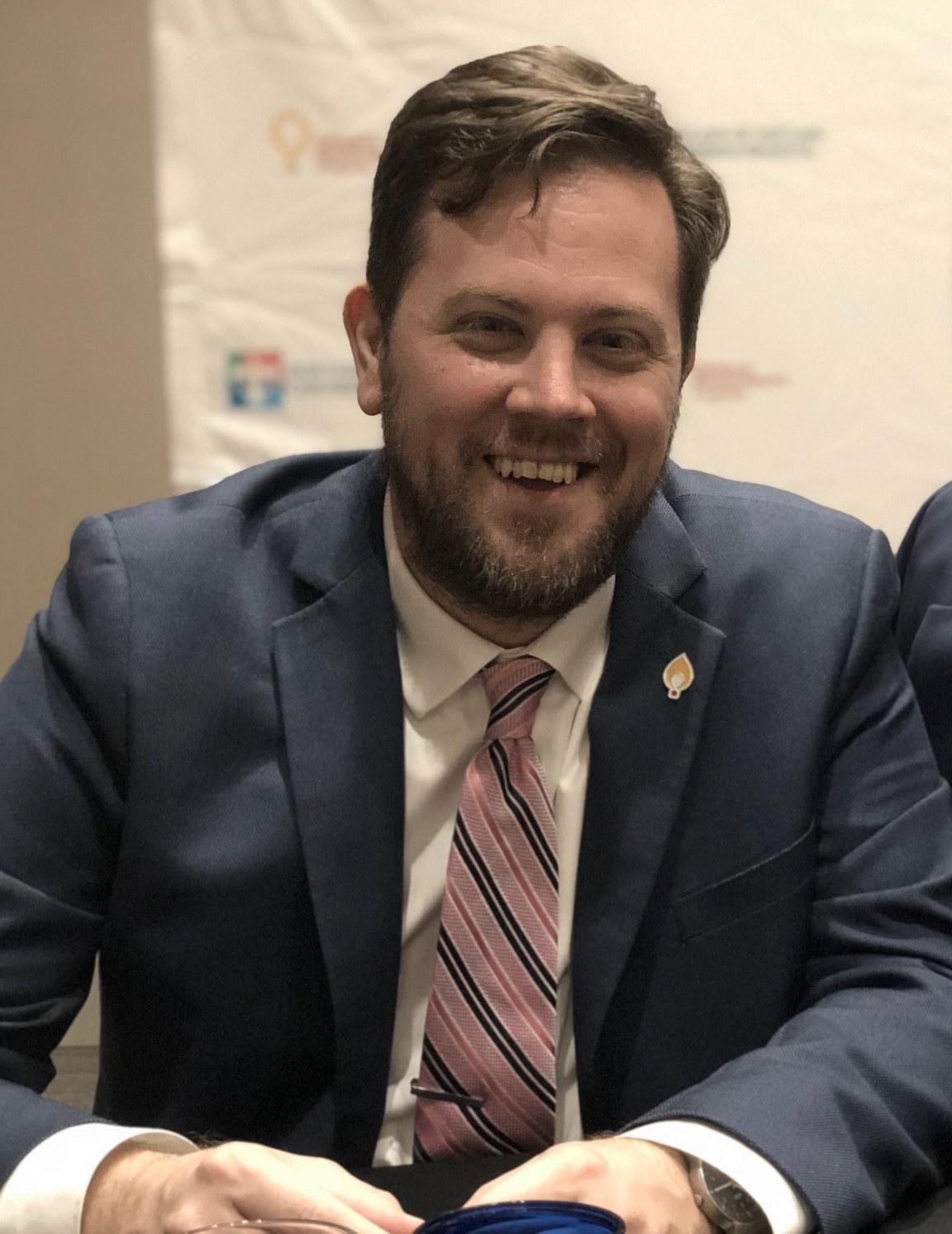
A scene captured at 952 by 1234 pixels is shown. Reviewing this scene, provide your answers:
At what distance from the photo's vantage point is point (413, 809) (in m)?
1.40

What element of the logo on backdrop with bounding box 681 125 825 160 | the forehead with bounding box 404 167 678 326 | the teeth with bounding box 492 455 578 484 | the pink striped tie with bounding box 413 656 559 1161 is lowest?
the pink striped tie with bounding box 413 656 559 1161

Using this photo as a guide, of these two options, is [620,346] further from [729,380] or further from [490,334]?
[729,380]

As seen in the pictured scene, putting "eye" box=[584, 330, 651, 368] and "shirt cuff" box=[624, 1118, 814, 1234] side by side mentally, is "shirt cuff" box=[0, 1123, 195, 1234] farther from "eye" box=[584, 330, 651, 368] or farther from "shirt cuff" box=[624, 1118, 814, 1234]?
"eye" box=[584, 330, 651, 368]

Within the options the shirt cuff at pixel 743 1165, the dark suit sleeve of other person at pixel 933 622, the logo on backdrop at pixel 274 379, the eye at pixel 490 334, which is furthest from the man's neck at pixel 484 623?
the logo on backdrop at pixel 274 379

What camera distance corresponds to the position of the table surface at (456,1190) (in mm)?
1053

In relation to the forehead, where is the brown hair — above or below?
above

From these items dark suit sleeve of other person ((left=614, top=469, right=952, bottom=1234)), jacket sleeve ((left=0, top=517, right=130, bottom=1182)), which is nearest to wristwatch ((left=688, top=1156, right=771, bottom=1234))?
dark suit sleeve of other person ((left=614, top=469, right=952, bottom=1234))

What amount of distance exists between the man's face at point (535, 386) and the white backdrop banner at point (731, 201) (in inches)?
41.6

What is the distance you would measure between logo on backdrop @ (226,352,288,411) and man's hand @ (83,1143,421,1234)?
1.57m

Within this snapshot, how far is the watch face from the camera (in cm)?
108

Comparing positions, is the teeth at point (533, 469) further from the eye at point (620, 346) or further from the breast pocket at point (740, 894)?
the breast pocket at point (740, 894)

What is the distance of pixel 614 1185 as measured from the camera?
103 cm

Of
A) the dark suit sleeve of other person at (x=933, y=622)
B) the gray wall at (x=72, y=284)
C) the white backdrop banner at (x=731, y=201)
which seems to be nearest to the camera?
the dark suit sleeve of other person at (x=933, y=622)

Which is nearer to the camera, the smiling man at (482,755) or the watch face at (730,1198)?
the watch face at (730,1198)
